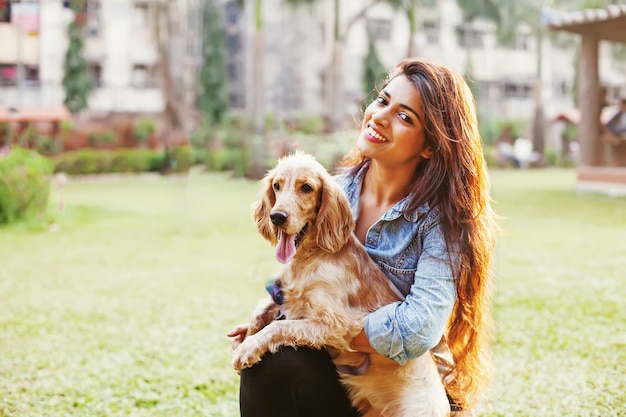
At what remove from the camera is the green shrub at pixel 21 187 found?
428 inches

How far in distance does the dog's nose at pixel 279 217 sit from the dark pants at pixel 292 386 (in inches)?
17.1

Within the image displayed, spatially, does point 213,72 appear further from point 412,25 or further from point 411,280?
point 411,280

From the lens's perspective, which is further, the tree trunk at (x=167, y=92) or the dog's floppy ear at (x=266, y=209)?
the tree trunk at (x=167, y=92)

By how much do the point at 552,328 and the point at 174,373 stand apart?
264cm

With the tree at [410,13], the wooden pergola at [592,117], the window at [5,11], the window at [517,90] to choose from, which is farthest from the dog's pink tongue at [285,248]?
the window at [517,90]

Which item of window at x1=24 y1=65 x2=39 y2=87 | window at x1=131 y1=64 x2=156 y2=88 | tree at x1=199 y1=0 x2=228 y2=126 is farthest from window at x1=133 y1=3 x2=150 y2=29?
window at x1=24 y1=65 x2=39 y2=87

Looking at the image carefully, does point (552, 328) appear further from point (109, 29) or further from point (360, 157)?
point (109, 29)

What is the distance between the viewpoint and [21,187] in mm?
10953

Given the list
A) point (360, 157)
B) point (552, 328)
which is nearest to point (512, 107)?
point (552, 328)

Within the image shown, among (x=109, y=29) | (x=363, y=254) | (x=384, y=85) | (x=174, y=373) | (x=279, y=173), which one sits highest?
(x=109, y=29)

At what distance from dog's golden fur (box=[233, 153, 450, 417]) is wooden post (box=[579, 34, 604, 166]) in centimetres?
1374

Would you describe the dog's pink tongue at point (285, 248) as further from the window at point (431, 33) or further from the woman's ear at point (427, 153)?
the window at point (431, 33)

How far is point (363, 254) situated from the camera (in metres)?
2.51

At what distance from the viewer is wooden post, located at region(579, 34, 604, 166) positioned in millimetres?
14953
